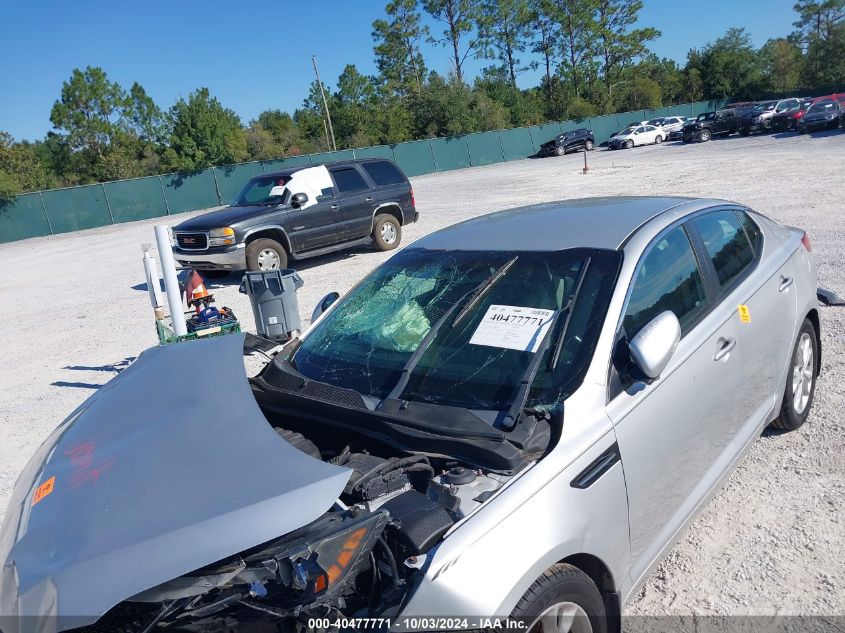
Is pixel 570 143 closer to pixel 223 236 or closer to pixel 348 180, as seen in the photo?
pixel 348 180

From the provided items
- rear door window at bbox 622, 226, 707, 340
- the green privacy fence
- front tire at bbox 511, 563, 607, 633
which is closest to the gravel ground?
front tire at bbox 511, 563, 607, 633

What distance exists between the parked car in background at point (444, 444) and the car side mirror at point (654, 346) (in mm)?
11

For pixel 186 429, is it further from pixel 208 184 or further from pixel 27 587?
pixel 208 184

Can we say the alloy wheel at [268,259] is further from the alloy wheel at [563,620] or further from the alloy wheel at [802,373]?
the alloy wheel at [563,620]

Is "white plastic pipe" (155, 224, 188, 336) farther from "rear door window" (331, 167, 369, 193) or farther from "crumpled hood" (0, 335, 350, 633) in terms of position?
"rear door window" (331, 167, 369, 193)

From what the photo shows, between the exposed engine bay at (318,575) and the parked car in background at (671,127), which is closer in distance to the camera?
the exposed engine bay at (318,575)

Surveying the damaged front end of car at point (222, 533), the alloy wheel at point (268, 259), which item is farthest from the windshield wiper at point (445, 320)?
the alloy wheel at point (268, 259)

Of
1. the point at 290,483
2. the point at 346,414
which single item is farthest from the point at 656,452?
the point at 290,483

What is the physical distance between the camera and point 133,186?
3259 centimetres

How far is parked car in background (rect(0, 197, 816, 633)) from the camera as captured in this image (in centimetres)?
191

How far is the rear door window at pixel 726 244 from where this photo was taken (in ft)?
11.3

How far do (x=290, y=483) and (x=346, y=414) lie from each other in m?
0.59

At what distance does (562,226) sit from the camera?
11.0ft

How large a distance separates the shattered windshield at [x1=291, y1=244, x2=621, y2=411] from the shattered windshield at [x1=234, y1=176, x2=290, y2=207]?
367 inches
